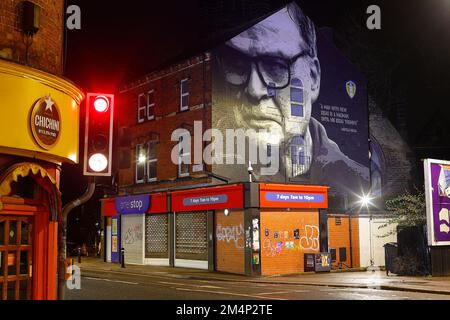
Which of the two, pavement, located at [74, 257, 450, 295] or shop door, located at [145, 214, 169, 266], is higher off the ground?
shop door, located at [145, 214, 169, 266]

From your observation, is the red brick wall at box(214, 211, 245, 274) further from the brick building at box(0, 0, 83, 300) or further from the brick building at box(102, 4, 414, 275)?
the brick building at box(0, 0, 83, 300)

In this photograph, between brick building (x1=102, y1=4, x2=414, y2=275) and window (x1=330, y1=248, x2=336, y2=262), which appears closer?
brick building (x1=102, y1=4, x2=414, y2=275)

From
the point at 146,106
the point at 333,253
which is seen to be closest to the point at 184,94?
the point at 146,106

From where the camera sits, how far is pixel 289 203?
87.4 ft

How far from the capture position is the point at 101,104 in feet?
28.8

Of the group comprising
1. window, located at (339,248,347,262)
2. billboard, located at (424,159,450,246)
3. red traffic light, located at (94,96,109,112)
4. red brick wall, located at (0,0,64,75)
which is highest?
red brick wall, located at (0,0,64,75)

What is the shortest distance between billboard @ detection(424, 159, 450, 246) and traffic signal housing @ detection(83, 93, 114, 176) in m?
16.8

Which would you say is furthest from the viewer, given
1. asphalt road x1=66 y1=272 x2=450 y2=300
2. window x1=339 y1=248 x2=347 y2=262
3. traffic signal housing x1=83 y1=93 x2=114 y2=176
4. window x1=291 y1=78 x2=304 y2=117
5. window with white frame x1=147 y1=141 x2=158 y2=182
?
window with white frame x1=147 y1=141 x2=158 y2=182

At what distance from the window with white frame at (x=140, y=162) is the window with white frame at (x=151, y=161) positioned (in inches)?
14.9

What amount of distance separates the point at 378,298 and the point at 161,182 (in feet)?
59.6

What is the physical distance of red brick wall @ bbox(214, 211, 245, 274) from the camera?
25.9 meters

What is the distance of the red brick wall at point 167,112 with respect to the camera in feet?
95.6

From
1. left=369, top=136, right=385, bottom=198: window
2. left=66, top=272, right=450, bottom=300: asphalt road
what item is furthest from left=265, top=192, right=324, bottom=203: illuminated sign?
left=369, top=136, right=385, bottom=198: window

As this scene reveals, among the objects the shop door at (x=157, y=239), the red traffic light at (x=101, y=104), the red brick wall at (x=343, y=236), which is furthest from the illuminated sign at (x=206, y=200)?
the red traffic light at (x=101, y=104)
